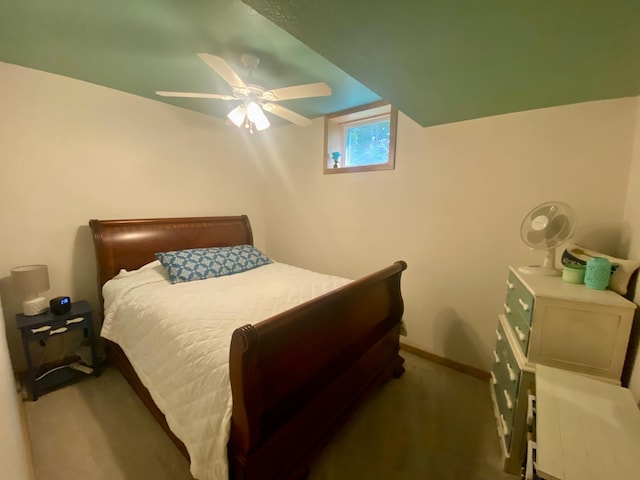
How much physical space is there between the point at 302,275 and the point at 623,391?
78.0 inches

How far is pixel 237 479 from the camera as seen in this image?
1062 mm

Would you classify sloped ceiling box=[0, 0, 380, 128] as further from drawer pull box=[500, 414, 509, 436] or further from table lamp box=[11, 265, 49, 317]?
drawer pull box=[500, 414, 509, 436]

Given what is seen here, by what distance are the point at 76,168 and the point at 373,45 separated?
252 centimetres

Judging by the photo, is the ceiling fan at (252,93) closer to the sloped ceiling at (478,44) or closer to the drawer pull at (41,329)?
the sloped ceiling at (478,44)

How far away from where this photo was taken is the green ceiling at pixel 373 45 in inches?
37.5

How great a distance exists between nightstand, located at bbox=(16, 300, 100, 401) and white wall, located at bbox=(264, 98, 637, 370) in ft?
7.20

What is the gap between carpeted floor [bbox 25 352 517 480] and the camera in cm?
141

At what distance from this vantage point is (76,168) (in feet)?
7.29

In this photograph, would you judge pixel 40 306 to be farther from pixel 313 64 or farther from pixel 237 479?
pixel 313 64

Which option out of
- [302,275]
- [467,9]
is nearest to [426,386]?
[302,275]

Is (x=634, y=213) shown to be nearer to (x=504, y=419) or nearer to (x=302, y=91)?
(x=504, y=419)

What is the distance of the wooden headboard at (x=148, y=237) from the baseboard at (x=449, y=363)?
2213 millimetres

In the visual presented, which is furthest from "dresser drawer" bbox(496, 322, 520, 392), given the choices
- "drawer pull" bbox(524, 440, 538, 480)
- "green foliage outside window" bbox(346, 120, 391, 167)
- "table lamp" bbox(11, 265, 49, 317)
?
"table lamp" bbox(11, 265, 49, 317)

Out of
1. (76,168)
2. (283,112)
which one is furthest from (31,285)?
(283,112)
